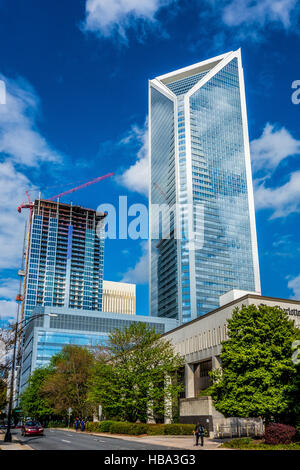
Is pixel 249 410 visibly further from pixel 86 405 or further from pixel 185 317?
pixel 185 317

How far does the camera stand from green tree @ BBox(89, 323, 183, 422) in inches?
1971

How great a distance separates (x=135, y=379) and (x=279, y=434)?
23.4 m

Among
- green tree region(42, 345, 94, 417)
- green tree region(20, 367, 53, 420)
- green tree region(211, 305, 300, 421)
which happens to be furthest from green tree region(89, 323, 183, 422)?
green tree region(20, 367, 53, 420)

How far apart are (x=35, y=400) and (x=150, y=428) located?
59.1 metres

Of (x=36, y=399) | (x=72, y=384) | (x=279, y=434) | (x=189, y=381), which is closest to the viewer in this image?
(x=279, y=434)

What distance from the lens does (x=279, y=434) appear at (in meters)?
29.0

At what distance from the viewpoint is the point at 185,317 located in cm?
19500

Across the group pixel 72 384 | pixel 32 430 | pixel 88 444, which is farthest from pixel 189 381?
pixel 88 444

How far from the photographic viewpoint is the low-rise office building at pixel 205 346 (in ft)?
159

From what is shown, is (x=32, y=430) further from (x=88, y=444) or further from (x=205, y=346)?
(x=205, y=346)

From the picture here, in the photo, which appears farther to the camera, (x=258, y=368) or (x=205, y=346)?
(x=205, y=346)

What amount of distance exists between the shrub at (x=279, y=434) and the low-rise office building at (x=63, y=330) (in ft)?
402

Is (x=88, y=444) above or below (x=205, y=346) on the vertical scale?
below
